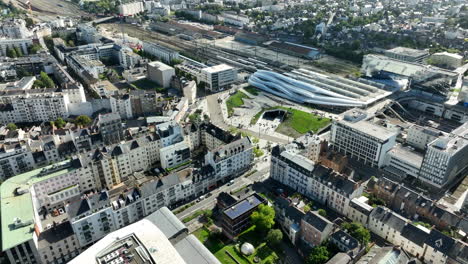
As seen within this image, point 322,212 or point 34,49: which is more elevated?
point 34,49

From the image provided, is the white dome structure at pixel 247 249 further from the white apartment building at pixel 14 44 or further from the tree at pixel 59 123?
the white apartment building at pixel 14 44

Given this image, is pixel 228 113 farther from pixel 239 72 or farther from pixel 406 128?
pixel 406 128

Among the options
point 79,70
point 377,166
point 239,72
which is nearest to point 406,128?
point 377,166

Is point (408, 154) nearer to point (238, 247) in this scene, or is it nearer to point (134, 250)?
point (238, 247)

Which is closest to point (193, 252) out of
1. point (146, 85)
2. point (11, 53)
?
point (146, 85)

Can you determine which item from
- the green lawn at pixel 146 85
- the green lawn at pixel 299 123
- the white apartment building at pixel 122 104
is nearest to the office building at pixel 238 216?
the green lawn at pixel 299 123

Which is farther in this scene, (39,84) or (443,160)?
(39,84)
